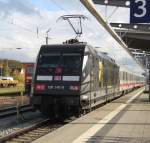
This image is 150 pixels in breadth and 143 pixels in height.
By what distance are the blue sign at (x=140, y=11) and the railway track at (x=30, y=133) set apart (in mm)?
4846

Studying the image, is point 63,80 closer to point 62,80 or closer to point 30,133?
point 62,80

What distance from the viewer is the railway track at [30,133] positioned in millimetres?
14464

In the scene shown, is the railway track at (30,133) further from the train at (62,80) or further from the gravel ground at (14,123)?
the train at (62,80)

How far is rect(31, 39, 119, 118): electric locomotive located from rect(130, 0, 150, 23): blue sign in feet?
7.61

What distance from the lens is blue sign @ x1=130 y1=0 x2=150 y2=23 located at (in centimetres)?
1809

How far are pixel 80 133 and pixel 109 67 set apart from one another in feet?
44.0

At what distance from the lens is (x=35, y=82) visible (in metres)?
19.2

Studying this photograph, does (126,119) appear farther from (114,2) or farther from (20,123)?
(114,2)

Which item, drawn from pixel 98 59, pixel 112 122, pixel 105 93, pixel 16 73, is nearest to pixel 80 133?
pixel 112 122

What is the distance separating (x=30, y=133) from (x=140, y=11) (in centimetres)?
590

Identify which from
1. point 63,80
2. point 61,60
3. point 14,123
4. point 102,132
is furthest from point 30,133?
point 61,60

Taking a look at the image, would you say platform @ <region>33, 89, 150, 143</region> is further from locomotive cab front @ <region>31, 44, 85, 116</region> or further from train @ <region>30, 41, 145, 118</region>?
locomotive cab front @ <region>31, 44, 85, 116</region>

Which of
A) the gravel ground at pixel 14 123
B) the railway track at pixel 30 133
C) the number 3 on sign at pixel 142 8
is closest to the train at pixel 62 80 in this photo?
the railway track at pixel 30 133

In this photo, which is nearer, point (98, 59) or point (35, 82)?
point (35, 82)
